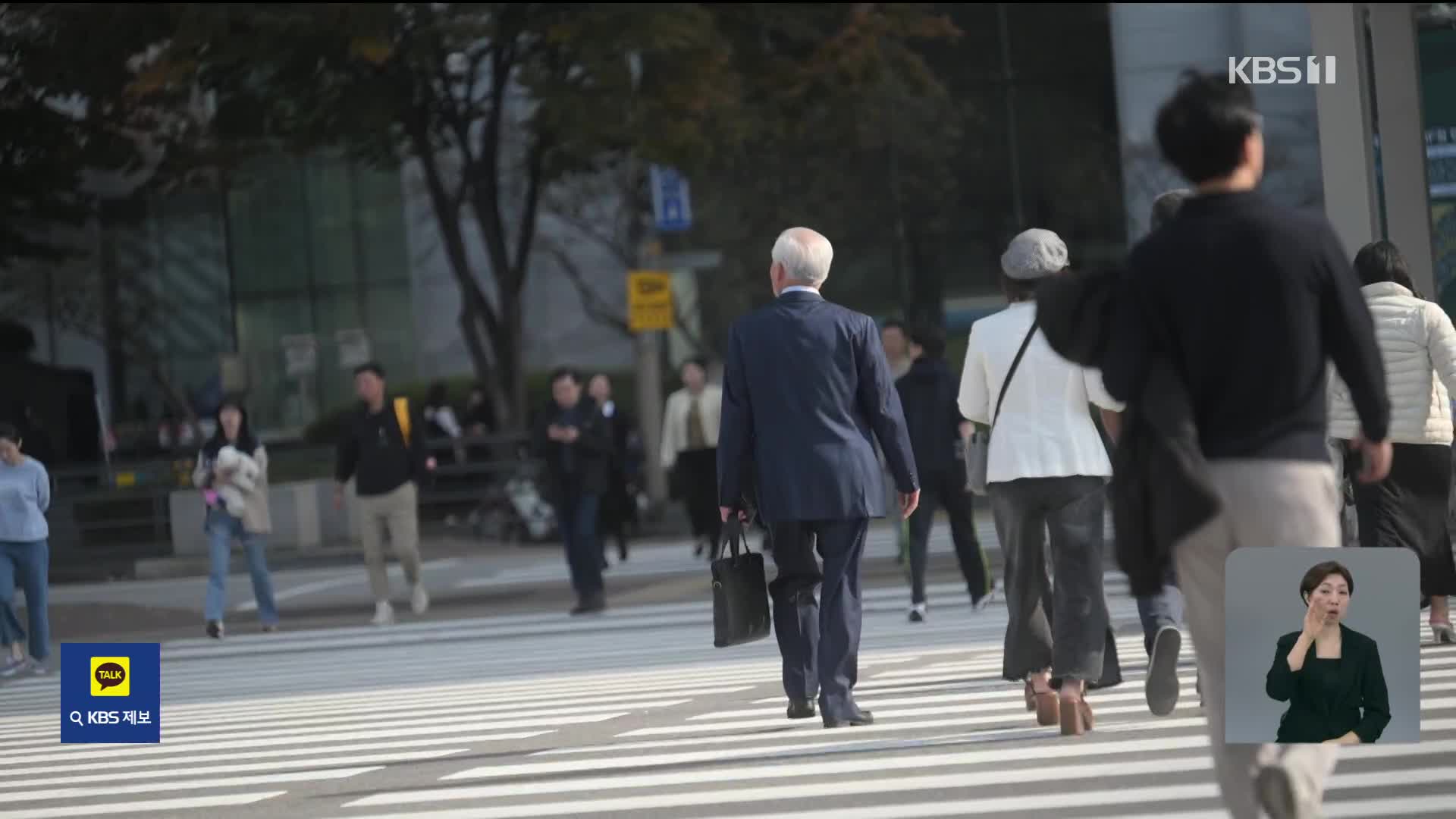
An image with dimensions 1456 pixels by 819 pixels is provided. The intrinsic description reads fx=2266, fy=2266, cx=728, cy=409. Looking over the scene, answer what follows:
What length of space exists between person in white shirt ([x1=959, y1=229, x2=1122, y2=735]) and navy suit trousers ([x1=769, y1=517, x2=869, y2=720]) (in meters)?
0.58

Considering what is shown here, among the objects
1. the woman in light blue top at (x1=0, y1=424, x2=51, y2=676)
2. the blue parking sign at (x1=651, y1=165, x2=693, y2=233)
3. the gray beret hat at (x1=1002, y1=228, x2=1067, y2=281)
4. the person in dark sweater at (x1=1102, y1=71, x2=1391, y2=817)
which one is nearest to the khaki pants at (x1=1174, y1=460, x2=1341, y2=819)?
the person in dark sweater at (x1=1102, y1=71, x2=1391, y2=817)

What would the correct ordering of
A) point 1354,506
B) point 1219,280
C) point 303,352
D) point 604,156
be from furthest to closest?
point 303,352, point 604,156, point 1354,506, point 1219,280

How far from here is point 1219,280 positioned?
15.8 feet

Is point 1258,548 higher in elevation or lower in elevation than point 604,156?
lower

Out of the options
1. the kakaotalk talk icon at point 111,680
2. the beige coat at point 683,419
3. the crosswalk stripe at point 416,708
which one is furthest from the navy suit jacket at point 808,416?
the beige coat at point 683,419

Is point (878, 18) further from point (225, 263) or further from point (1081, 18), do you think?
point (225, 263)

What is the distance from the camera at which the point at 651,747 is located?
8695 mm

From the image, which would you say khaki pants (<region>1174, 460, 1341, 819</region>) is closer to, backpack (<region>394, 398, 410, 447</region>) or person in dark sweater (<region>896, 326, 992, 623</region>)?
person in dark sweater (<region>896, 326, 992, 623</region>)

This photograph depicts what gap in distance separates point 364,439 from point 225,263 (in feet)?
79.7

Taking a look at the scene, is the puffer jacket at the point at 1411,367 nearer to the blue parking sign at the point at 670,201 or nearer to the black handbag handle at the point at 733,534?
the black handbag handle at the point at 733,534

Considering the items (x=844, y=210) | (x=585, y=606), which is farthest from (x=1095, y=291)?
(x=844, y=210)

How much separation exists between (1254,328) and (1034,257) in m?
3.52

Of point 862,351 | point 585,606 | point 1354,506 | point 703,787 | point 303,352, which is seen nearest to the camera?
point 703,787

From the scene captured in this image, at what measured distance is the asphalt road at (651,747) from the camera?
23.0 ft
